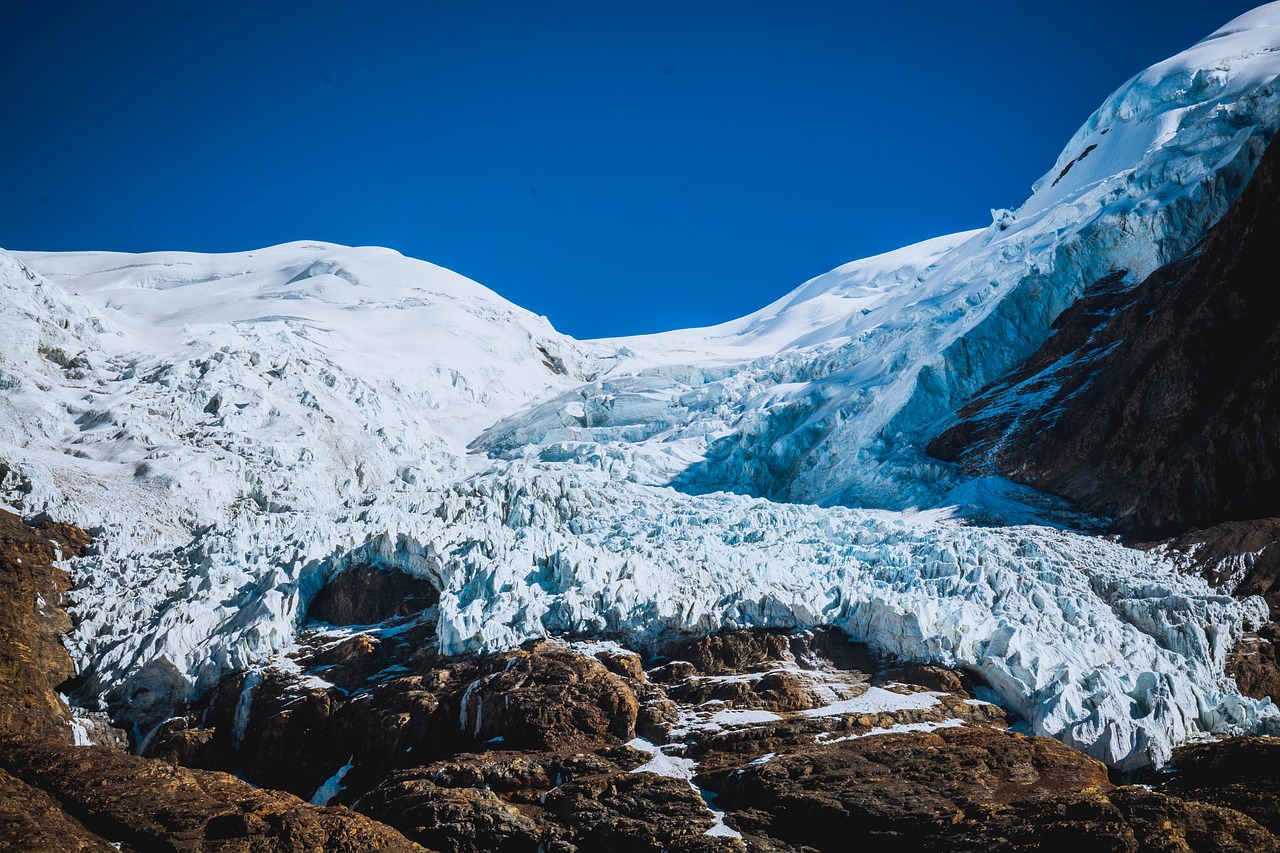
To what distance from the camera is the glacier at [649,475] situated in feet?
122

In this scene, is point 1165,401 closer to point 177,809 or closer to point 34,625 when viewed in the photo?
point 177,809

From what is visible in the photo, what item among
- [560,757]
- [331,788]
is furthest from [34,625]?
[560,757]

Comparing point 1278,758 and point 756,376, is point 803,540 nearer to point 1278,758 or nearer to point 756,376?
point 1278,758

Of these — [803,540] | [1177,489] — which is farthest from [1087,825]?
[1177,489]

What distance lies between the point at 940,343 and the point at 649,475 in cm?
2009

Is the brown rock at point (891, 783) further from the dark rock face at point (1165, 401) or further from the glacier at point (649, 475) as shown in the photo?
the dark rock face at point (1165, 401)

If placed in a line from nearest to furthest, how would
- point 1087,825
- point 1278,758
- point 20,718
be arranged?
point 1087,825
point 1278,758
point 20,718

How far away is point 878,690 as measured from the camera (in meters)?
34.3

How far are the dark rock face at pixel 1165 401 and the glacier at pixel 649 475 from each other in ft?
8.90

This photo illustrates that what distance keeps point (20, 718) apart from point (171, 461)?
20.6 metres

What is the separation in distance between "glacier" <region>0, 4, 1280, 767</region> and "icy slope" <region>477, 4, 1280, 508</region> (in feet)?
0.73

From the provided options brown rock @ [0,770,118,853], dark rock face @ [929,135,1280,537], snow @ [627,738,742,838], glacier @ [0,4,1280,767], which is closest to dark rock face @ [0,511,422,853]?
brown rock @ [0,770,118,853]

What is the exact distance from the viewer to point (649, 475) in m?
61.7

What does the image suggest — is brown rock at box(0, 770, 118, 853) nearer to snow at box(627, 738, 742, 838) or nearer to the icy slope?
snow at box(627, 738, 742, 838)
